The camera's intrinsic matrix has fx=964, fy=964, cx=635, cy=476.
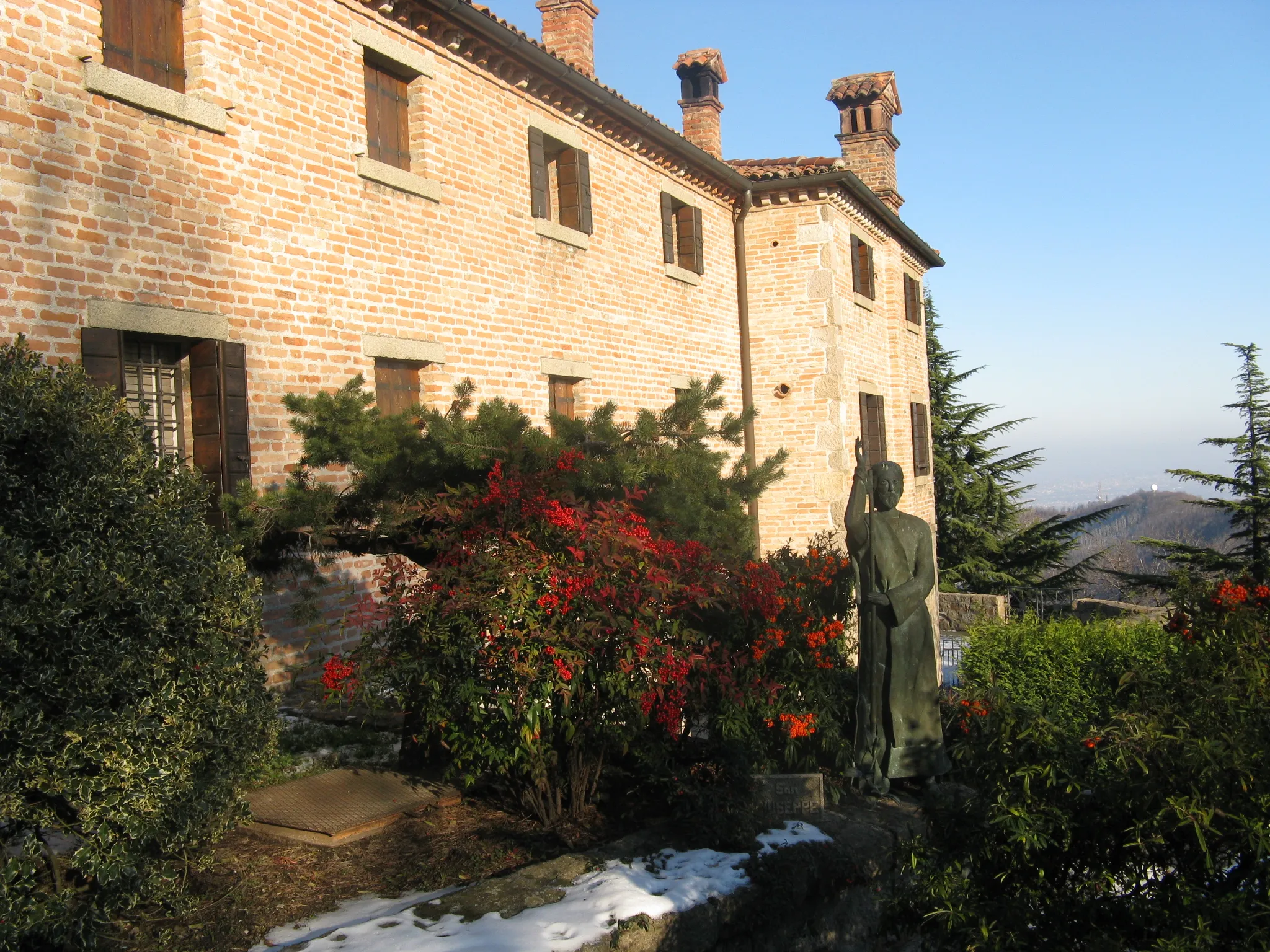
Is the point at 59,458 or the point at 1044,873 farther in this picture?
the point at 59,458

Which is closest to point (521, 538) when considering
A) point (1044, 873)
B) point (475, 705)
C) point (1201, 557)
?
point (475, 705)

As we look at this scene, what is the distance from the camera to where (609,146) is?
508 inches

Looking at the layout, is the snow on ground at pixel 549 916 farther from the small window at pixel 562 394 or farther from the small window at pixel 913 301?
the small window at pixel 913 301

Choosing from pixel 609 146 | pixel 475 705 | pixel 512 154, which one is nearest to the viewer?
pixel 475 705

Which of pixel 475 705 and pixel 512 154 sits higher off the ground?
pixel 512 154

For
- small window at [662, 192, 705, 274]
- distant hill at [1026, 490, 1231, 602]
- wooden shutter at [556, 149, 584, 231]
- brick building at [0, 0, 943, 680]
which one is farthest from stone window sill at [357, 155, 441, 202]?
distant hill at [1026, 490, 1231, 602]

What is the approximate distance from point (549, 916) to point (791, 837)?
5.55 feet

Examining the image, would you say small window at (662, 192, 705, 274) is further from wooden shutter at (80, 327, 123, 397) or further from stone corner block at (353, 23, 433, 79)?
wooden shutter at (80, 327, 123, 397)

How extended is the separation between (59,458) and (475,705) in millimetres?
2212

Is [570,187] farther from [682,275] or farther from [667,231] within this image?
[682,275]

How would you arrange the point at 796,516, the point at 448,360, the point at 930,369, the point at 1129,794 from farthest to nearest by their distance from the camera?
1. the point at 930,369
2. the point at 796,516
3. the point at 448,360
4. the point at 1129,794

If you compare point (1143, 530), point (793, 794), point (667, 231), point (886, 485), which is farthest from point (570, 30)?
point (1143, 530)

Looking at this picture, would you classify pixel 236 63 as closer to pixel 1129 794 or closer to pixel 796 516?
pixel 1129 794

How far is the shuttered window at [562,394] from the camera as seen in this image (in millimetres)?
11703
